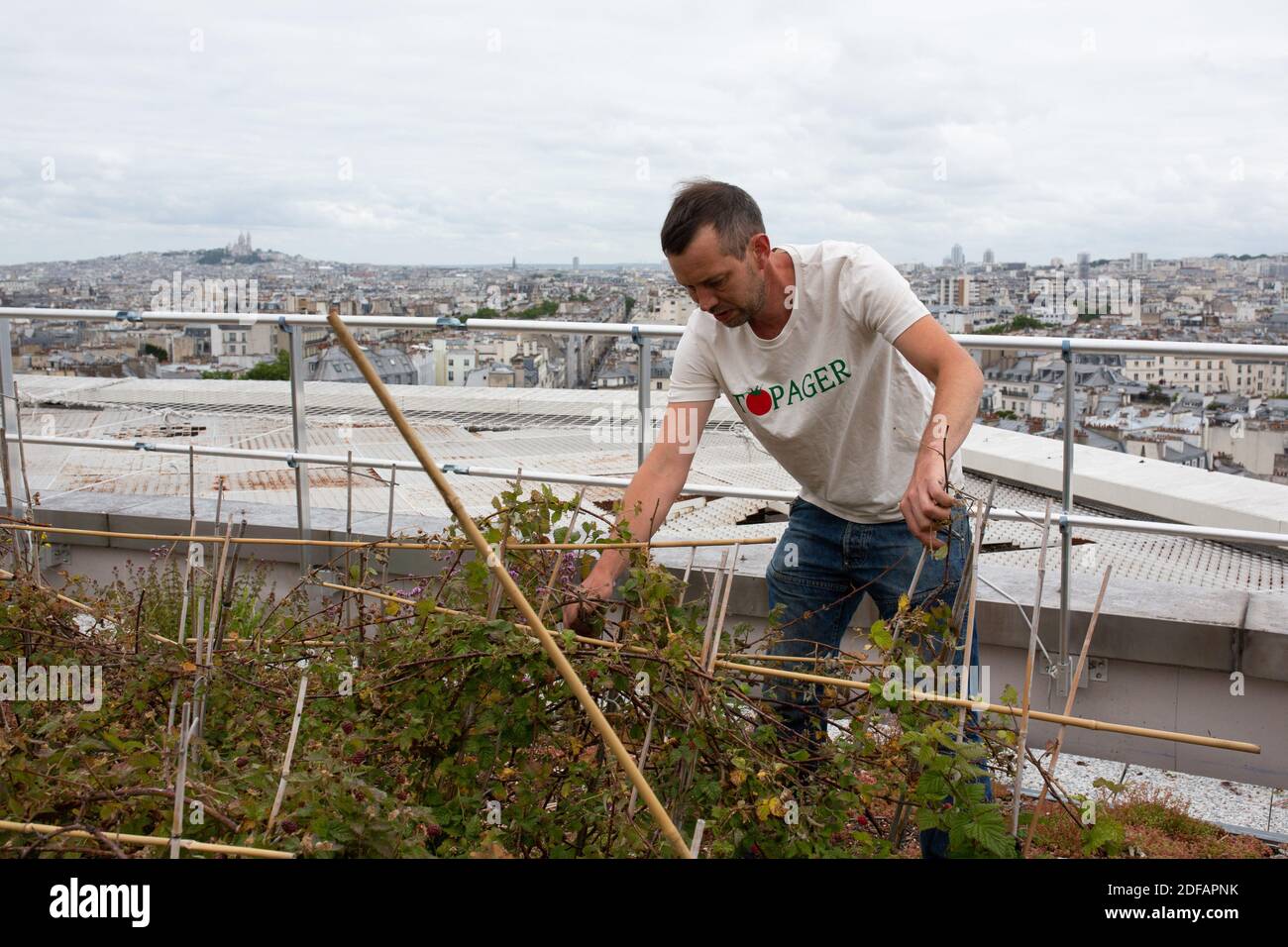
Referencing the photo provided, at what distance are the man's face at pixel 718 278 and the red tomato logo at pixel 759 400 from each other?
0.20m

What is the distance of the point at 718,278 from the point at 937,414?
24.4 inches

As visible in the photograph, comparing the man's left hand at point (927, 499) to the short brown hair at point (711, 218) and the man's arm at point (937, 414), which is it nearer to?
the man's arm at point (937, 414)

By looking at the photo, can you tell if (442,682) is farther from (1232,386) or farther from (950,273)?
(950,273)

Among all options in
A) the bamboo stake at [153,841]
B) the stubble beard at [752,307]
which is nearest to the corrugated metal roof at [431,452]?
the stubble beard at [752,307]

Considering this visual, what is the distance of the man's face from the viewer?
9.22 ft

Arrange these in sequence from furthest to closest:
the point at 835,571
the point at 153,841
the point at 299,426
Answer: the point at 299,426 → the point at 835,571 → the point at 153,841

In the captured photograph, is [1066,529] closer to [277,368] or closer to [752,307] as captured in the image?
[752,307]

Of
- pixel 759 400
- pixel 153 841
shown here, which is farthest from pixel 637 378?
pixel 153 841

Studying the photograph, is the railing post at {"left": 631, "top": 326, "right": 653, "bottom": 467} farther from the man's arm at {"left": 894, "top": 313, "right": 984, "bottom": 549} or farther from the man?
the man's arm at {"left": 894, "top": 313, "right": 984, "bottom": 549}

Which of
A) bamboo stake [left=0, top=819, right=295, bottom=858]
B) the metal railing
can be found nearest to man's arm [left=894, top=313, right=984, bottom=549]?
the metal railing

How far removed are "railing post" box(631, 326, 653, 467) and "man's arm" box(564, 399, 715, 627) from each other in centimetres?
185

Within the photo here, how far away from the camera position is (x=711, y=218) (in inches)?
110
